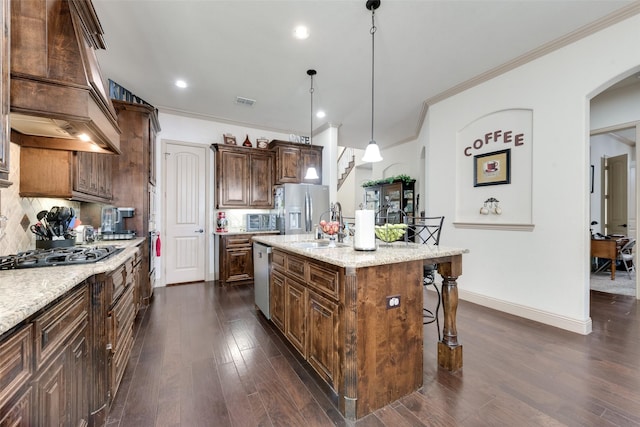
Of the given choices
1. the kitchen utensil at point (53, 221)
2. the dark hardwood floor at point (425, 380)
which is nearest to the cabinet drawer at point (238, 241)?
the dark hardwood floor at point (425, 380)

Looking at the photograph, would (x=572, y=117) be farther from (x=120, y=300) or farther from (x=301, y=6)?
(x=120, y=300)

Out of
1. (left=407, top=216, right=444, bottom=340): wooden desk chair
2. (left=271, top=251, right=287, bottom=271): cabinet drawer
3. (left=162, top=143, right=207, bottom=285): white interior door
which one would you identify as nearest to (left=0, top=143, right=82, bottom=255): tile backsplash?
(left=271, top=251, right=287, bottom=271): cabinet drawer

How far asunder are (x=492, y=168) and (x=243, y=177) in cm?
398

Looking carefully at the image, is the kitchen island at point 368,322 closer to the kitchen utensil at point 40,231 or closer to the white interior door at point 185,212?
the kitchen utensil at point 40,231

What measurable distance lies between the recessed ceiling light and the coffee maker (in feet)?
9.47

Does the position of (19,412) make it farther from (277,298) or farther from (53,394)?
(277,298)

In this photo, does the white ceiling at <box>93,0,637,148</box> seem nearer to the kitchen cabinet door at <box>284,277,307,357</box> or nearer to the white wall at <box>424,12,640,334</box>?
the white wall at <box>424,12,640,334</box>

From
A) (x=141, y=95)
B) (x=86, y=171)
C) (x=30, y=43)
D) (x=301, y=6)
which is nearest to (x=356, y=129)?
(x=301, y=6)

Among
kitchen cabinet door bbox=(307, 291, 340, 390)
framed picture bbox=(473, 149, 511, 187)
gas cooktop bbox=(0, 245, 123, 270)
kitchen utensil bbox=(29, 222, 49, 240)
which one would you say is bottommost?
kitchen cabinet door bbox=(307, 291, 340, 390)

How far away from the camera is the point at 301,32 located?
8.64ft

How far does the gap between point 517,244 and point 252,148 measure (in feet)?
14.4

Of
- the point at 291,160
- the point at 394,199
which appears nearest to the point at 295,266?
the point at 291,160

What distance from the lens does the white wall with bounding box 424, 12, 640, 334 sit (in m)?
2.55

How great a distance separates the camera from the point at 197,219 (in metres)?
4.85
